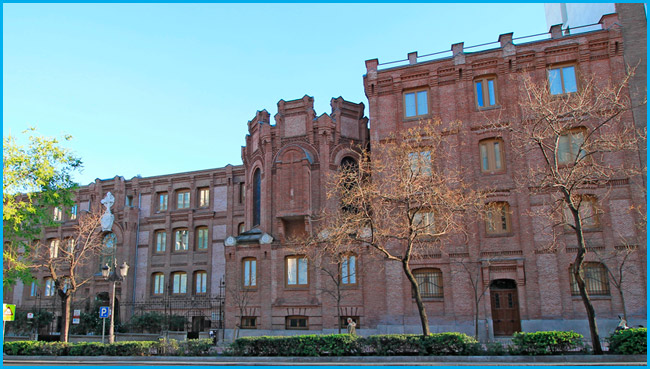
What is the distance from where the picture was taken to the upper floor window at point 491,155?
26781 millimetres

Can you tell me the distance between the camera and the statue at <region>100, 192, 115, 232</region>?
40.8m

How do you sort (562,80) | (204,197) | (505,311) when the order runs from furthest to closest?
1. (204,197)
2. (562,80)
3. (505,311)

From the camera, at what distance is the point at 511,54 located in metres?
27.0

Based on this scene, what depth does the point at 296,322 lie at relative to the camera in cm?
2867

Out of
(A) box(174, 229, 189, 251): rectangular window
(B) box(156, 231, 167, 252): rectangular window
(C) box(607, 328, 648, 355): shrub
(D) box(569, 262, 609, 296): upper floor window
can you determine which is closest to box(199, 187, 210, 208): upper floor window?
(A) box(174, 229, 189, 251): rectangular window

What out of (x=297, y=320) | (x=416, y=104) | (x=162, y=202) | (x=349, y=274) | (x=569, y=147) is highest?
(x=416, y=104)

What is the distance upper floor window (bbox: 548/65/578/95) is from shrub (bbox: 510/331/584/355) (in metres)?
14.7

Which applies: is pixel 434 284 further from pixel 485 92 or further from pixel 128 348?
pixel 128 348

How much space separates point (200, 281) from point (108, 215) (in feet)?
31.4

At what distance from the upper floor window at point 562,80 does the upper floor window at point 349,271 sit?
44.7 feet

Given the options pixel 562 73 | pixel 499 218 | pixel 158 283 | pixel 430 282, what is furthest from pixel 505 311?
pixel 158 283

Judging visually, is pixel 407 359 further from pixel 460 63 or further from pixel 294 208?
pixel 460 63

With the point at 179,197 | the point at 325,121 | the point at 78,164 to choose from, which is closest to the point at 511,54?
the point at 325,121

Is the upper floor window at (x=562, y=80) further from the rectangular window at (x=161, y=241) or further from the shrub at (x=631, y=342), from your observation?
the rectangular window at (x=161, y=241)
